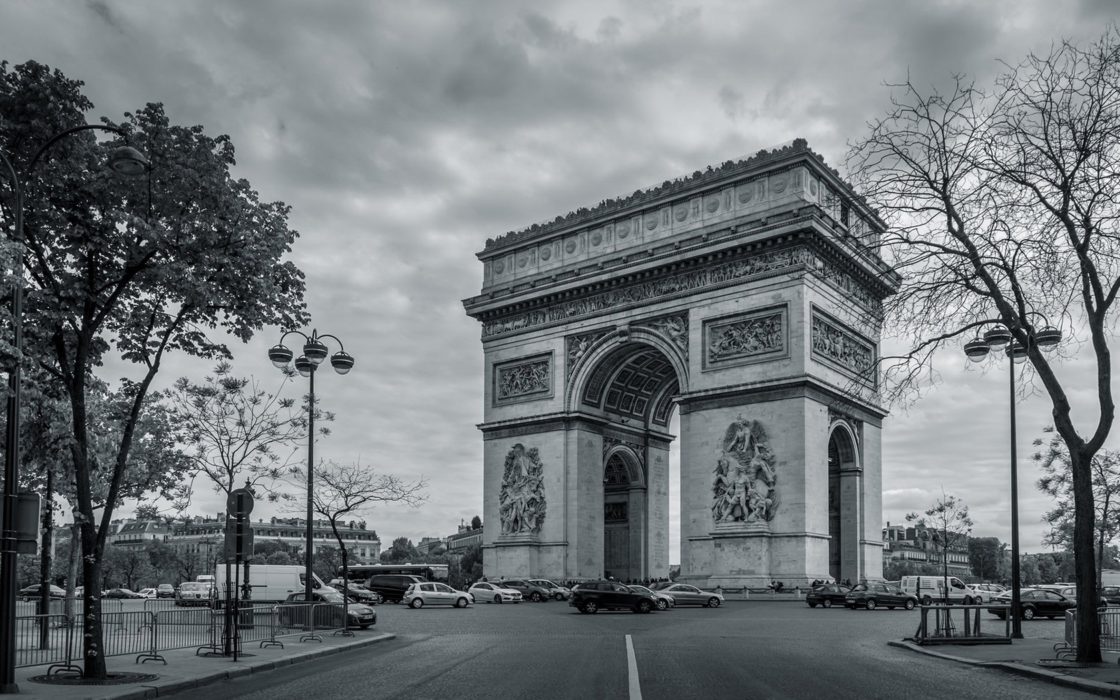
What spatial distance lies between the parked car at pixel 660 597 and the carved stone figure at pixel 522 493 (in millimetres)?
13307

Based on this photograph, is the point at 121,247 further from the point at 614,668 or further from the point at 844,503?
the point at 844,503

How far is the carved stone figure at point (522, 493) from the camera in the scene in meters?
53.9

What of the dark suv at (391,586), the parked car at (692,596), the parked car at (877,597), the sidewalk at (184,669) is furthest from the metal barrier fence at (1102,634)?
the dark suv at (391,586)

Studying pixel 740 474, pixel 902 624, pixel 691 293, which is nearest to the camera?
pixel 902 624

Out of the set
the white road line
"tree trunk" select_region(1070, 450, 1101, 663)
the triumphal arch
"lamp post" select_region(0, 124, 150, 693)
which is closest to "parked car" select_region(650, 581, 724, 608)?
the triumphal arch

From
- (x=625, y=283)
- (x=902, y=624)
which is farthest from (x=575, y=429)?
(x=902, y=624)

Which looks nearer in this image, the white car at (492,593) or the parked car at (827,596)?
the parked car at (827,596)

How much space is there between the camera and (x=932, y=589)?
167 ft

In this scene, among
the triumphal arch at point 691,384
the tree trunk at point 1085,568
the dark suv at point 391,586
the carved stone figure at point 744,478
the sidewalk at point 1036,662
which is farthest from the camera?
the dark suv at point 391,586

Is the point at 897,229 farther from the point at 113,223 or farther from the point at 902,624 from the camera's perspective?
the point at 902,624

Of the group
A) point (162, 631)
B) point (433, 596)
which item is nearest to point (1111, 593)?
point (433, 596)

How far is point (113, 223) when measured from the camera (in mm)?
15766

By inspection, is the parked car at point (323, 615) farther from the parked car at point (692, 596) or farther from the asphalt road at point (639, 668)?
the parked car at point (692, 596)

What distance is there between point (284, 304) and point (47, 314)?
11.5 ft
